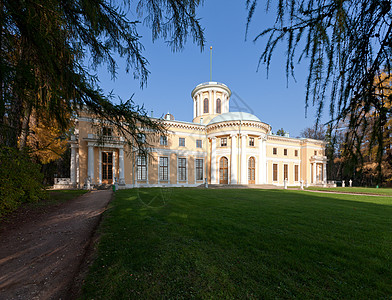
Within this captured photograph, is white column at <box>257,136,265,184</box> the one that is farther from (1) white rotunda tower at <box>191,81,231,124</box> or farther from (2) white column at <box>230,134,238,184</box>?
(1) white rotunda tower at <box>191,81,231,124</box>

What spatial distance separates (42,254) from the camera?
4.15 m

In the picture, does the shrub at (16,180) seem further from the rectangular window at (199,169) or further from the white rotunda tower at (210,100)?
the white rotunda tower at (210,100)

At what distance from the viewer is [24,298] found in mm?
2736

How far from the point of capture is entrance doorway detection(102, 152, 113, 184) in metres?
22.4

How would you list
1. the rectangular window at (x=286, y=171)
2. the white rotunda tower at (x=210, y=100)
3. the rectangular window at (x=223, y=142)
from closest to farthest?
the rectangular window at (x=223, y=142) < the rectangular window at (x=286, y=171) < the white rotunda tower at (x=210, y=100)

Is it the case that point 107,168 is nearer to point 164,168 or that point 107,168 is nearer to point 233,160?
point 164,168

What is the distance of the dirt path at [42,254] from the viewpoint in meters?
2.96

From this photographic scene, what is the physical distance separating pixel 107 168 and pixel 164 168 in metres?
7.39

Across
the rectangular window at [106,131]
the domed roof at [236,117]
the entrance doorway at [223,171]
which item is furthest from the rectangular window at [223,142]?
the rectangular window at [106,131]

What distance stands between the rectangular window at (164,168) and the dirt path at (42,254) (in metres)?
19.3

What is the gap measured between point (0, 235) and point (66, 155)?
3302 cm

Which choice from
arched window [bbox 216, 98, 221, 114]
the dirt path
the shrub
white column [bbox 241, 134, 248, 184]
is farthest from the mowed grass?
arched window [bbox 216, 98, 221, 114]

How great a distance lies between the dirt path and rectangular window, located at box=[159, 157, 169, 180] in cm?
1929

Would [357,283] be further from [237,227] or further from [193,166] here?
[193,166]
